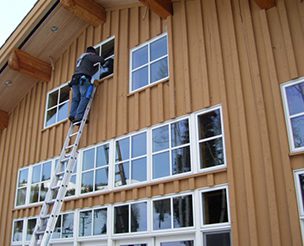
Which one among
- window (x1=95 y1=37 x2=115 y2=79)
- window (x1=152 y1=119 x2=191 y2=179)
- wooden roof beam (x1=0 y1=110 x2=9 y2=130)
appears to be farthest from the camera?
wooden roof beam (x1=0 y1=110 x2=9 y2=130)

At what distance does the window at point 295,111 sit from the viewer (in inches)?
210

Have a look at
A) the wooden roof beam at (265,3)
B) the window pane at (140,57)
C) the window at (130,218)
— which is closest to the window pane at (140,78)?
the window pane at (140,57)

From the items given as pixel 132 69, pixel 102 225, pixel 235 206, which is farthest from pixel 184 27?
pixel 102 225

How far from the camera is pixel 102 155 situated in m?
8.00

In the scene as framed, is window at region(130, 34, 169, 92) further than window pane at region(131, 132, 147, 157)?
Yes

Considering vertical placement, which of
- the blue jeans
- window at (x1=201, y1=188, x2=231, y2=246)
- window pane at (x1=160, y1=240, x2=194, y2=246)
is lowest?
window pane at (x1=160, y1=240, x2=194, y2=246)

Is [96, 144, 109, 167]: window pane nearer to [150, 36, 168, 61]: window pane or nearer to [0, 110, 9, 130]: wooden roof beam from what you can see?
[150, 36, 168, 61]: window pane

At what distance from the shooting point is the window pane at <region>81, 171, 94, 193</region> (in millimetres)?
7973

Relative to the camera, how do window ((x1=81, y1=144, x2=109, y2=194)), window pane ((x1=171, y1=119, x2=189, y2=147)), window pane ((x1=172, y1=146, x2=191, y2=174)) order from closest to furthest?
window pane ((x1=172, y1=146, x2=191, y2=174)) < window pane ((x1=171, y1=119, x2=189, y2=147)) < window ((x1=81, y1=144, x2=109, y2=194))

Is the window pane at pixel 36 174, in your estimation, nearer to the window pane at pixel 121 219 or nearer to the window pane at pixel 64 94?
the window pane at pixel 64 94

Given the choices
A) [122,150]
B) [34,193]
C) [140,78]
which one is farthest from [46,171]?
[140,78]

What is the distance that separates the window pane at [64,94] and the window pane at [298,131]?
5.79 metres

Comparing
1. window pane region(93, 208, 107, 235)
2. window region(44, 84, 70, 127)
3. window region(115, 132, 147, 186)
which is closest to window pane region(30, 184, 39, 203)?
window region(44, 84, 70, 127)

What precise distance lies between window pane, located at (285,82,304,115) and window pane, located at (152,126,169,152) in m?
2.23
